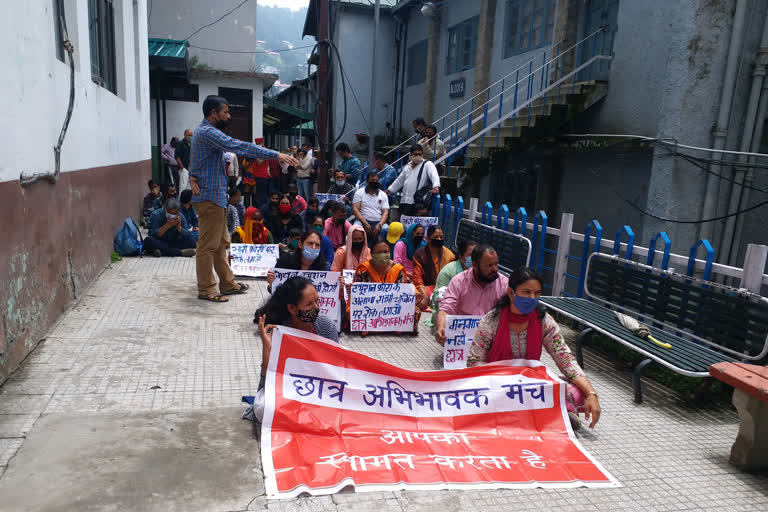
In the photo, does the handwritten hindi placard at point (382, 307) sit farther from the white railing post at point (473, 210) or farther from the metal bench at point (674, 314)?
the white railing post at point (473, 210)

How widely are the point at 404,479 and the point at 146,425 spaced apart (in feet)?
5.68

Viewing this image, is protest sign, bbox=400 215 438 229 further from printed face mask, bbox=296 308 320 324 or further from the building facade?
printed face mask, bbox=296 308 320 324

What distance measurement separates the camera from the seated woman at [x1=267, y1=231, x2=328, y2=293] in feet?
19.7

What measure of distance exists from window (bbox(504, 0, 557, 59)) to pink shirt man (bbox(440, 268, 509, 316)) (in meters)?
10.2

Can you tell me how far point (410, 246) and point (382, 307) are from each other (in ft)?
5.59

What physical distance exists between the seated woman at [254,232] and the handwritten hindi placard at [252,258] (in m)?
0.52

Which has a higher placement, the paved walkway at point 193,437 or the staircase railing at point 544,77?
the staircase railing at point 544,77

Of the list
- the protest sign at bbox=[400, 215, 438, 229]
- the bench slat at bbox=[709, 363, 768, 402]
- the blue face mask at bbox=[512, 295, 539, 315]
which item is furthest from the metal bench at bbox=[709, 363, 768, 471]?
the protest sign at bbox=[400, 215, 438, 229]

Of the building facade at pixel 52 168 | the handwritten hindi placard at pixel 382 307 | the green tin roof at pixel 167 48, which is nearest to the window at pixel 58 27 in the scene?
the building facade at pixel 52 168

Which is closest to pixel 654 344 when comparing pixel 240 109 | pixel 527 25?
pixel 527 25

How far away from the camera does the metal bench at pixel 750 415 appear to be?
349 centimetres

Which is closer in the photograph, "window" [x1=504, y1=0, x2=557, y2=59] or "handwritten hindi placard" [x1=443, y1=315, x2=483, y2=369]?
"handwritten hindi placard" [x1=443, y1=315, x2=483, y2=369]

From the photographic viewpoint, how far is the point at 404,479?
10.2 ft

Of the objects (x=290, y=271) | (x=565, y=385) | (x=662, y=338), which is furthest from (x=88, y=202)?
(x=662, y=338)
